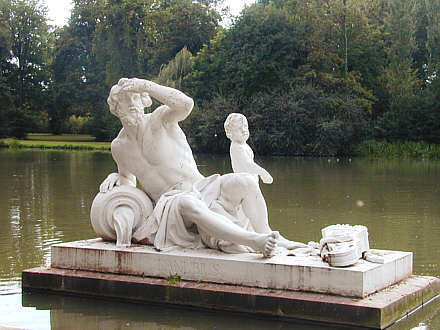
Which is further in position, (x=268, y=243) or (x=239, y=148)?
(x=239, y=148)

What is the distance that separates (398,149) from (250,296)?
36.3 metres

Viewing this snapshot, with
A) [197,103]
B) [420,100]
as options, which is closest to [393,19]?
[420,100]

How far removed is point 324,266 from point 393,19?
39349 millimetres

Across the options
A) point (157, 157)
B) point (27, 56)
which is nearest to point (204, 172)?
point (157, 157)

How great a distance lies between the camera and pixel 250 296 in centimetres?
598

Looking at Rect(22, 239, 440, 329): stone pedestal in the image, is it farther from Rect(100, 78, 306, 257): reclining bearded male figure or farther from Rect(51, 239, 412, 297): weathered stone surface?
Rect(100, 78, 306, 257): reclining bearded male figure

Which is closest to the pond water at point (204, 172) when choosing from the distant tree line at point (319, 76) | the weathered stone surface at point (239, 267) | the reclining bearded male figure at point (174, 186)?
the weathered stone surface at point (239, 267)

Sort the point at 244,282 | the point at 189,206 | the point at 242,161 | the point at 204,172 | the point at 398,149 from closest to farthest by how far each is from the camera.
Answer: the point at 244,282 → the point at 189,206 → the point at 242,161 → the point at 204,172 → the point at 398,149

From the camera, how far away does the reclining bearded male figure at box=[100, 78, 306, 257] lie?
21.2 feet

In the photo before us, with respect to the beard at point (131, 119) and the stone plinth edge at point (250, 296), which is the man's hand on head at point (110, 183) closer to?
the beard at point (131, 119)

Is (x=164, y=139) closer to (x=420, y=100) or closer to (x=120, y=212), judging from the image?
(x=120, y=212)

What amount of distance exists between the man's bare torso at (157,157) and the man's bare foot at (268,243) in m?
1.30

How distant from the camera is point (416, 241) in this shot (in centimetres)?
1061

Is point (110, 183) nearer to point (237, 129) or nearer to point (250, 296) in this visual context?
point (237, 129)
